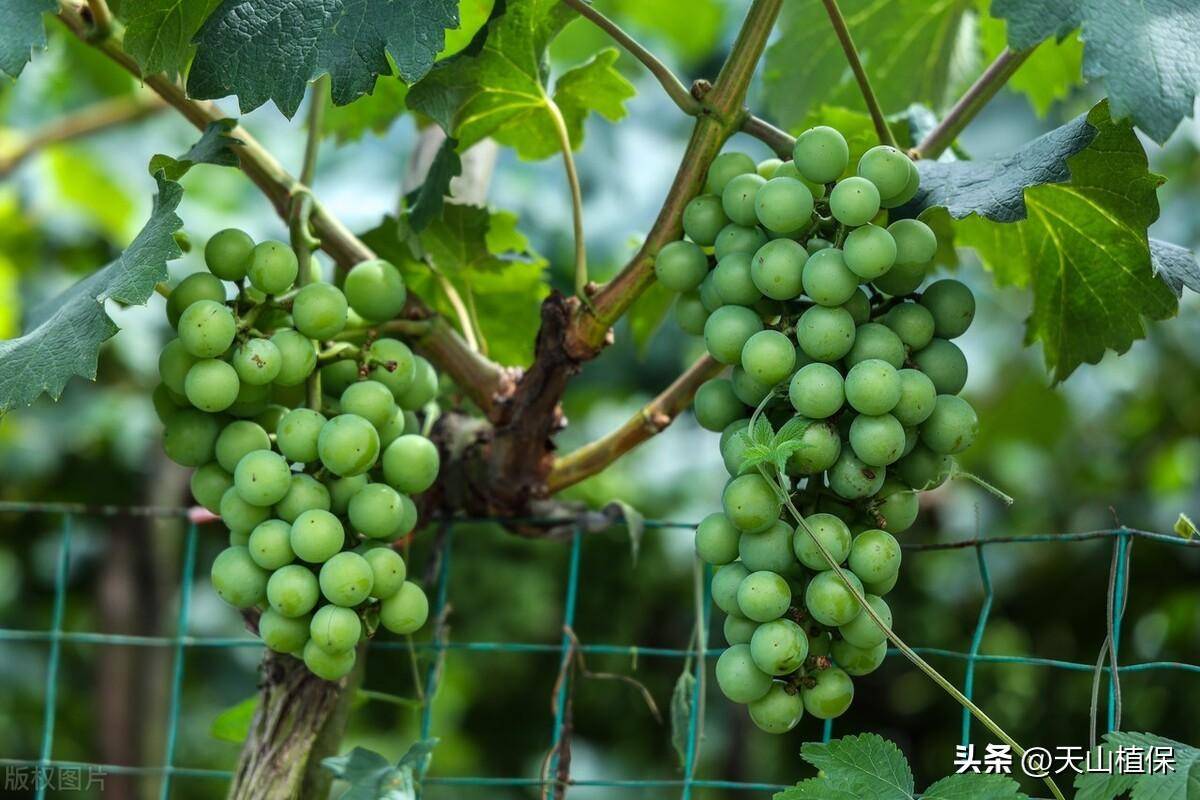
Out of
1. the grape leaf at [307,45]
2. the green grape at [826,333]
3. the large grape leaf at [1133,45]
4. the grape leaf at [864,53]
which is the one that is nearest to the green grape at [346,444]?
the grape leaf at [307,45]

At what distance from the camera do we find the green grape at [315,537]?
0.92 m

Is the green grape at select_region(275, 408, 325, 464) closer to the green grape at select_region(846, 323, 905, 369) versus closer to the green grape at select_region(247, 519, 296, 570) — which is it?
the green grape at select_region(247, 519, 296, 570)

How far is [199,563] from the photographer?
9.91 ft

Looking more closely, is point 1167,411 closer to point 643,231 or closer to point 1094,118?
point 643,231

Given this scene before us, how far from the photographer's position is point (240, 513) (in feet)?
3.11

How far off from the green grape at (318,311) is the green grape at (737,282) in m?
0.29

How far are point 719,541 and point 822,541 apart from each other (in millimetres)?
83

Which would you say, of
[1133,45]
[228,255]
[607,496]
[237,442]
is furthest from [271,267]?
[607,496]

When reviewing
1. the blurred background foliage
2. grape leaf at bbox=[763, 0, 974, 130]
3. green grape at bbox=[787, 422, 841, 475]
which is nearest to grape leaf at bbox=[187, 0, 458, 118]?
green grape at bbox=[787, 422, 841, 475]

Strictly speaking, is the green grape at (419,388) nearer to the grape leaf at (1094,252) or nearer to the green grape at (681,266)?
the green grape at (681,266)

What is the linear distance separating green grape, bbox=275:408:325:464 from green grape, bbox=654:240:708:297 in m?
0.29

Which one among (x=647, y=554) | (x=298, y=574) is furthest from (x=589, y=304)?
(x=647, y=554)

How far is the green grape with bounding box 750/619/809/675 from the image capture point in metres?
0.83

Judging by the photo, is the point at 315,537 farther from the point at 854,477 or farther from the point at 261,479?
the point at 854,477
